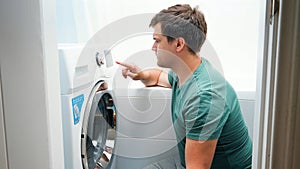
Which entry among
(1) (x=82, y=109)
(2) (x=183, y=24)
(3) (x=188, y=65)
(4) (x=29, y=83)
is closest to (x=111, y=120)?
(1) (x=82, y=109)

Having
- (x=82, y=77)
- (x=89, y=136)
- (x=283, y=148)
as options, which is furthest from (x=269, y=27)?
(x=89, y=136)

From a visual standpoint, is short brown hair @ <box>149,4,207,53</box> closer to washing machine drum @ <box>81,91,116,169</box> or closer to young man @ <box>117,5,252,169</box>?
young man @ <box>117,5,252,169</box>

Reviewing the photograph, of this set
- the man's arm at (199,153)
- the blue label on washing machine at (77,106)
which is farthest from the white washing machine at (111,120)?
the man's arm at (199,153)

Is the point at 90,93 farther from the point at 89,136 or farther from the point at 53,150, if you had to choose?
the point at 53,150

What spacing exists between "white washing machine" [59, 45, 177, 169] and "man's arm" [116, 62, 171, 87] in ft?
0.15

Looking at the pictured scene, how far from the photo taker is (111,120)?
64.7 inches

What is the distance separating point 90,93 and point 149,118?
509mm

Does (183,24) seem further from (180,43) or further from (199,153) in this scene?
(199,153)

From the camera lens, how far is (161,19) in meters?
1.41

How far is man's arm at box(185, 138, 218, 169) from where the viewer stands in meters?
1.18

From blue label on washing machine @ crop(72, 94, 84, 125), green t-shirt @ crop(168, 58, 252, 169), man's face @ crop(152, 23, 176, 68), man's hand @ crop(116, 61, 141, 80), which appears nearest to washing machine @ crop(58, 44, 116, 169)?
blue label on washing machine @ crop(72, 94, 84, 125)

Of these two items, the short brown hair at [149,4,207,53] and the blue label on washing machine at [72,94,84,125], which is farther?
the short brown hair at [149,4,207,53]

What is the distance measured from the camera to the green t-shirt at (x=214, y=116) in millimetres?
1195

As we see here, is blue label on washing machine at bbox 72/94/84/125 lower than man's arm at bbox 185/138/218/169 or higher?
higher
